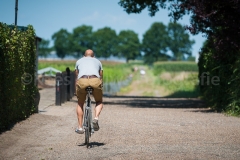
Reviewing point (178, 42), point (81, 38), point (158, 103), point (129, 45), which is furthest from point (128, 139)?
point (129, 45)

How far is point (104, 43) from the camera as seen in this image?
181 meters

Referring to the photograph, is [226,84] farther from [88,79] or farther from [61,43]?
[61,43]

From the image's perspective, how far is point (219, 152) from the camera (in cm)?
941

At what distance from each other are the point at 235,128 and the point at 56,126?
4.52 meters

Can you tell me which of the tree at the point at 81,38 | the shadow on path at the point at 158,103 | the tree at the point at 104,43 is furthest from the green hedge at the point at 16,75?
the tree at the point at 81,38

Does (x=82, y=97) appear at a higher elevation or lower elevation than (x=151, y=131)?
higher

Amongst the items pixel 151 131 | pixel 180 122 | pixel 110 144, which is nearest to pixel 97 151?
pixel 110 144

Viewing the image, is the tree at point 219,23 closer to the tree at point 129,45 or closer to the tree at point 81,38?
the tree at point 81,38

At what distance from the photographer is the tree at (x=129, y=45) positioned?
182000mm

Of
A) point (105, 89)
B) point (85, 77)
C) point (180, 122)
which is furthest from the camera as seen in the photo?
point (105, 89)

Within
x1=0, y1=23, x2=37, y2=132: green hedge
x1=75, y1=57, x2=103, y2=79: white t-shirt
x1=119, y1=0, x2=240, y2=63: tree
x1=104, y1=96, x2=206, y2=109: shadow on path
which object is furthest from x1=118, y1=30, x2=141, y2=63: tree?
x1=75, y1=57, x2=103, y2=79: white t-shirt

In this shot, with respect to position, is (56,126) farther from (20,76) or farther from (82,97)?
(82,97)

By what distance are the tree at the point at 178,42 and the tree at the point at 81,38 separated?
26.7 m

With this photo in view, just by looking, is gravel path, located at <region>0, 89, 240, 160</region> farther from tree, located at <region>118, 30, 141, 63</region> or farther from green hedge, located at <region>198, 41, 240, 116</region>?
tree, located at <region>118, 30, 141, 63</region>
